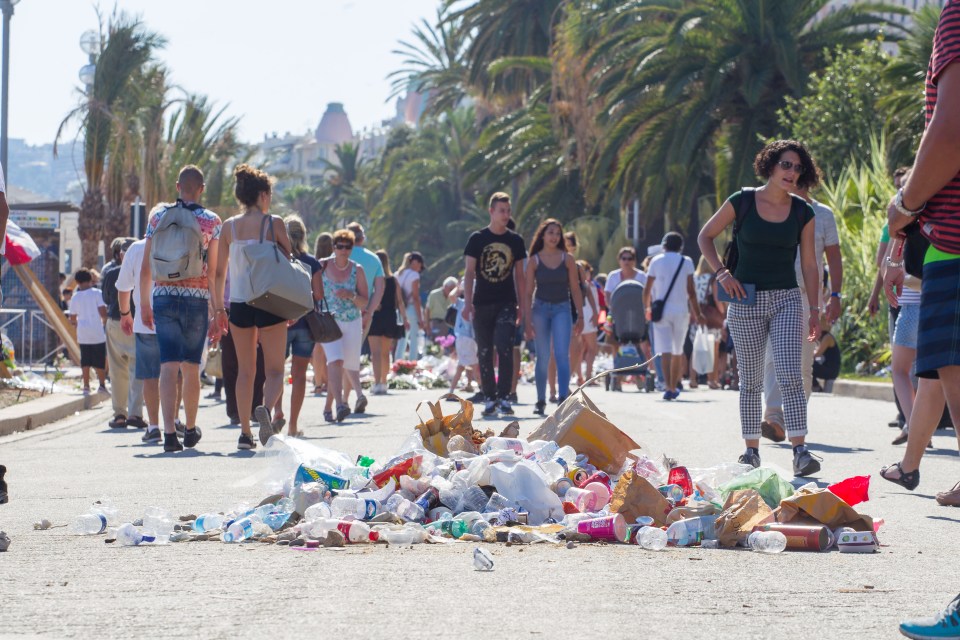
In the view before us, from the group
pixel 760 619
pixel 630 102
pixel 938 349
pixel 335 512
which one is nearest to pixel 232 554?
pixel 335 512

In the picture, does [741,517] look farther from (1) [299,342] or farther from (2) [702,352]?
(2) [702,352]

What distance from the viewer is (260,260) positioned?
398 inches

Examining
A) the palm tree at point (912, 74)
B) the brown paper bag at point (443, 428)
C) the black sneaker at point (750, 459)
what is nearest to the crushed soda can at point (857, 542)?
the brown paper bag at point (443, 428)

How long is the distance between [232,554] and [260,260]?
A: 15.5 ft

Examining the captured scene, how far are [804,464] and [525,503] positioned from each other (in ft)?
8.14

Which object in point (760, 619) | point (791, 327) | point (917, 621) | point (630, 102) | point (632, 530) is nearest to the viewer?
point (917, 621)

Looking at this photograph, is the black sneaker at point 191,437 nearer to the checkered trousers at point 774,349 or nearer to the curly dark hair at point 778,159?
the checkered trousers at point 774,349

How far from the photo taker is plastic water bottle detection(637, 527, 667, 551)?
19.1 feet

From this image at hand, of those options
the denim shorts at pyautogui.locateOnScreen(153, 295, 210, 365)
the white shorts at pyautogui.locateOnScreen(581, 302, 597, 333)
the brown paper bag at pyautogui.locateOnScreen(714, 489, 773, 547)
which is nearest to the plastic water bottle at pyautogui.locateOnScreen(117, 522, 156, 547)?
the brown paper bag at pyautogui.locateOnScreen(714, 489, 773, 547)

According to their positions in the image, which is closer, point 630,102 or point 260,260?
point 260,260

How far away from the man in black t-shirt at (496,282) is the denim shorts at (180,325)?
10.0ft

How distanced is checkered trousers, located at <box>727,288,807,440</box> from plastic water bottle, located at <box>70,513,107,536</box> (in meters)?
3.88

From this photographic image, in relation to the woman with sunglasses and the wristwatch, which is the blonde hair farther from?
the wristwatch

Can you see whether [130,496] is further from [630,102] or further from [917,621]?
[630,102]
